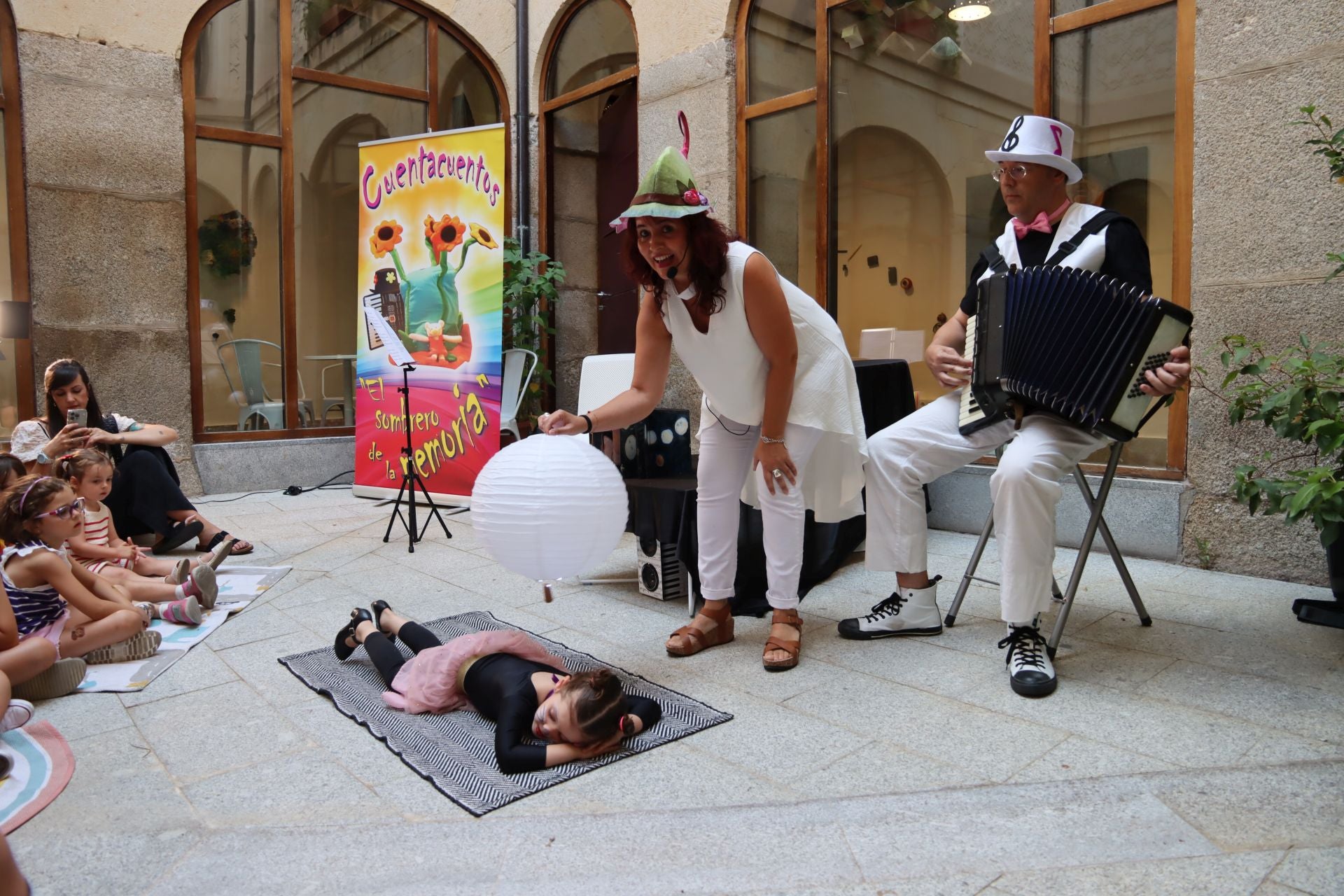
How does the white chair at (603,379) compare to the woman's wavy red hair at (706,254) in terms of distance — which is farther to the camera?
the white chair at (603,379)

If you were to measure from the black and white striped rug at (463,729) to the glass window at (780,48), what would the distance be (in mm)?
4043

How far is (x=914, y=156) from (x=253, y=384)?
5030mm

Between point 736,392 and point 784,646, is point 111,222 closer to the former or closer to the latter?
point 736,392

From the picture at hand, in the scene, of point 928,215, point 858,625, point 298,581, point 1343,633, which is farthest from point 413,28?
point 1343,633

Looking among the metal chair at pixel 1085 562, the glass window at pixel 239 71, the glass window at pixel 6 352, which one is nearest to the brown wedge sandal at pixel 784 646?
the metal chair at pixel 1085 562

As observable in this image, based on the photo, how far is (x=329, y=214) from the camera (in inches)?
293

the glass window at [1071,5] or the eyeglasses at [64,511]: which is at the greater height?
the glass window at [1071,5]

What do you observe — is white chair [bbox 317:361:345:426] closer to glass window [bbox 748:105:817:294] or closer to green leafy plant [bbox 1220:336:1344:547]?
→ glass window [bbox 748:105:817:294]

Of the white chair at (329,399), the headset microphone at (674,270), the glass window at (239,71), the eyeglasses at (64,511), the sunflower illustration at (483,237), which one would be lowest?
the eyeglasses at (64,511)

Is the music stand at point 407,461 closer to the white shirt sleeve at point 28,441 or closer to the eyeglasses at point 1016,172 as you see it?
the white shirt sleeve at point 28,441

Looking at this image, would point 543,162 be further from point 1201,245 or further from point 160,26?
point 1201,245

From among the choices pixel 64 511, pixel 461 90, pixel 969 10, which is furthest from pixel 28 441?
pixel 969 10

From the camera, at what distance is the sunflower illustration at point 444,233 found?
6.03 meters

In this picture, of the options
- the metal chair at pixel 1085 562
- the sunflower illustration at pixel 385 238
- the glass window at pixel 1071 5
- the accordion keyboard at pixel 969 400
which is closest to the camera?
the metal chair at pixel 1085 562
